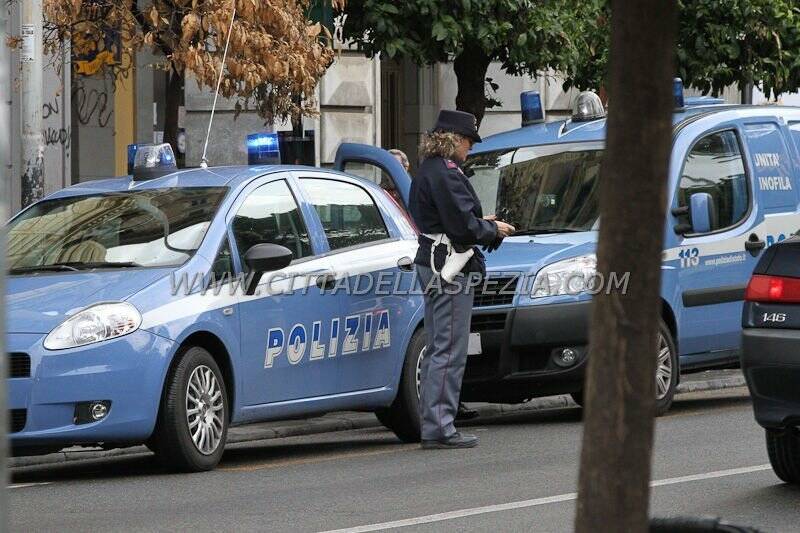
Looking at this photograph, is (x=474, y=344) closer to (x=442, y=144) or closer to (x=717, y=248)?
(x=442, y=144)

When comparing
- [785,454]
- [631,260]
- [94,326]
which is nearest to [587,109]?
[785,454]

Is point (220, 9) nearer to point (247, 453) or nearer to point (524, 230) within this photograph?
point (524, 230)

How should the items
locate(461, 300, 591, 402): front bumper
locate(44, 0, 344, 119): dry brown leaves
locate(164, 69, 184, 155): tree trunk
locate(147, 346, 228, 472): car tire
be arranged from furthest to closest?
locate(164, 69, 184, 155): tree trunk
locate(44, 0, 344, 119): dry brown leaves
locate(461, 300, 591, 402): front bumper
locate(147, 346, 228, 472): car tire

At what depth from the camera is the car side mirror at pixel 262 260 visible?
29.0ft

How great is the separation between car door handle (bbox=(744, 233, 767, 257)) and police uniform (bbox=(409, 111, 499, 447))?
274cm

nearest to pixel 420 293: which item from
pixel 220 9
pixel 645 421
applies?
pixel 220 9

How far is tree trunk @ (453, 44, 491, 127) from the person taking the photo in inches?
633

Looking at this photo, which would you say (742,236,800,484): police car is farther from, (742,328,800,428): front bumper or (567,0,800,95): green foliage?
(567,0,800,95): green foliage

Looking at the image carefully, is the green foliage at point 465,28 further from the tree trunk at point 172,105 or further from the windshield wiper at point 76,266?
the windshield wiper at point 76,266

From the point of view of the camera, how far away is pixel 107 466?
30.7ft

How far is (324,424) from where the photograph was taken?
11.5m

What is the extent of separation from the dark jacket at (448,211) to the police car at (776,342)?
2.13 m

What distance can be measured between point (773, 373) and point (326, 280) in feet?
9.39

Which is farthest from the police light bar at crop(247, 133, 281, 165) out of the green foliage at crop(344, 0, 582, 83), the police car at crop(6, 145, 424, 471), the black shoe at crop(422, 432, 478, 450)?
the green foliage at crop(344, 0, 582, 83)
